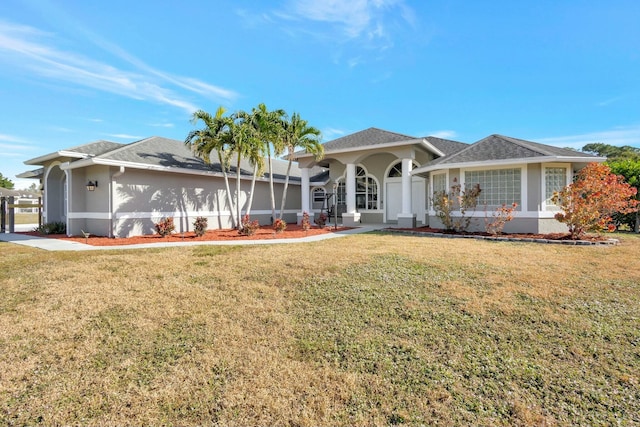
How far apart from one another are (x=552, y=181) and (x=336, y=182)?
10527 millimetres

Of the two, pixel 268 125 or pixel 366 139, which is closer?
pixel 268 125

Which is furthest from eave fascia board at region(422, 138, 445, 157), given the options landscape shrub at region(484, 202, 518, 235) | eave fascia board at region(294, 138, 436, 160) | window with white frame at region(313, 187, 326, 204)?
window with white frame at region(313, 187, 326, 204)

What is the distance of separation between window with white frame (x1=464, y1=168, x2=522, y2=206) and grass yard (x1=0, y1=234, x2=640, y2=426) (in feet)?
18.9

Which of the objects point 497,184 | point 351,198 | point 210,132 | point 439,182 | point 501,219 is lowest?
point 501,219

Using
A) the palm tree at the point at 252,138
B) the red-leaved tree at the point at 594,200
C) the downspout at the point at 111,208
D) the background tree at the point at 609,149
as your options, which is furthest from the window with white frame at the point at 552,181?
the background tree at the point at 609,149

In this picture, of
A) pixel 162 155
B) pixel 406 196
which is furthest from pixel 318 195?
pixel 162 155

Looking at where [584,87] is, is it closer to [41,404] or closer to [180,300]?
[180,300]

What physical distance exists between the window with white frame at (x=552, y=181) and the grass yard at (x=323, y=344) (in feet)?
18.1

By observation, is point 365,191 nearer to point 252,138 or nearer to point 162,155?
point 252,138

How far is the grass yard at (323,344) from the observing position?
288 cm

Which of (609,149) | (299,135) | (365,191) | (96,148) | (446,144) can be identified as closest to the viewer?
(96,148)

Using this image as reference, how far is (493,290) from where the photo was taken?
17.9 ft

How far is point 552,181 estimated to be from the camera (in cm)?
1191

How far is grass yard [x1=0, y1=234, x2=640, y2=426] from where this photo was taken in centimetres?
288
